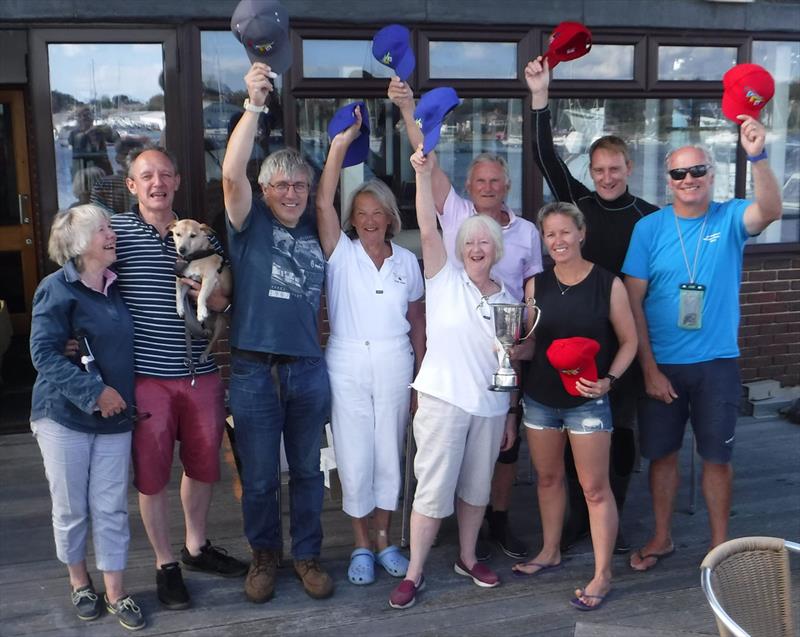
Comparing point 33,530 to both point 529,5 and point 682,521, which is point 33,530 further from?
point 529,5

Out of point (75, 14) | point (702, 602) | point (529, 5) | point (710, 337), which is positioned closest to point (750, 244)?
point (529, 5)

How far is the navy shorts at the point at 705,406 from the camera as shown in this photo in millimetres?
3600

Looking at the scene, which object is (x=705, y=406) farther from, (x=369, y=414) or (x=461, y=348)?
(x=369, y=414)

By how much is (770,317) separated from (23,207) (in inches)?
222

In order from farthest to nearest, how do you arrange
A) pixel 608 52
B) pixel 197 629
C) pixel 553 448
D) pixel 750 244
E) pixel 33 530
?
pixel 750 244 < pixel 608 52 < pixel 33 530 < pixel 553 448 < pixel 197 629

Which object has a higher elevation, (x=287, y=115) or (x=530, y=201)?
(x=287, y=115)

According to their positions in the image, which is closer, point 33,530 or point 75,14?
point 33,530

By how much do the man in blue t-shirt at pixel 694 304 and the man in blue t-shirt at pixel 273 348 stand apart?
135 centimetres

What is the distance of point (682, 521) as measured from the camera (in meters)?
4.39

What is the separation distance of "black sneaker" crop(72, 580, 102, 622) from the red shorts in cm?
44

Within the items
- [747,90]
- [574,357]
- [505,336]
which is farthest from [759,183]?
[505,336]

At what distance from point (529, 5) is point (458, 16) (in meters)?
0.50

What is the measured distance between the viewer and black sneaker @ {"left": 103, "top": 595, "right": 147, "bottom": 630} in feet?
10.8

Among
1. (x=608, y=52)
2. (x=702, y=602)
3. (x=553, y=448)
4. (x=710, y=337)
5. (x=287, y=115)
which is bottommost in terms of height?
(x=702, y=602)
